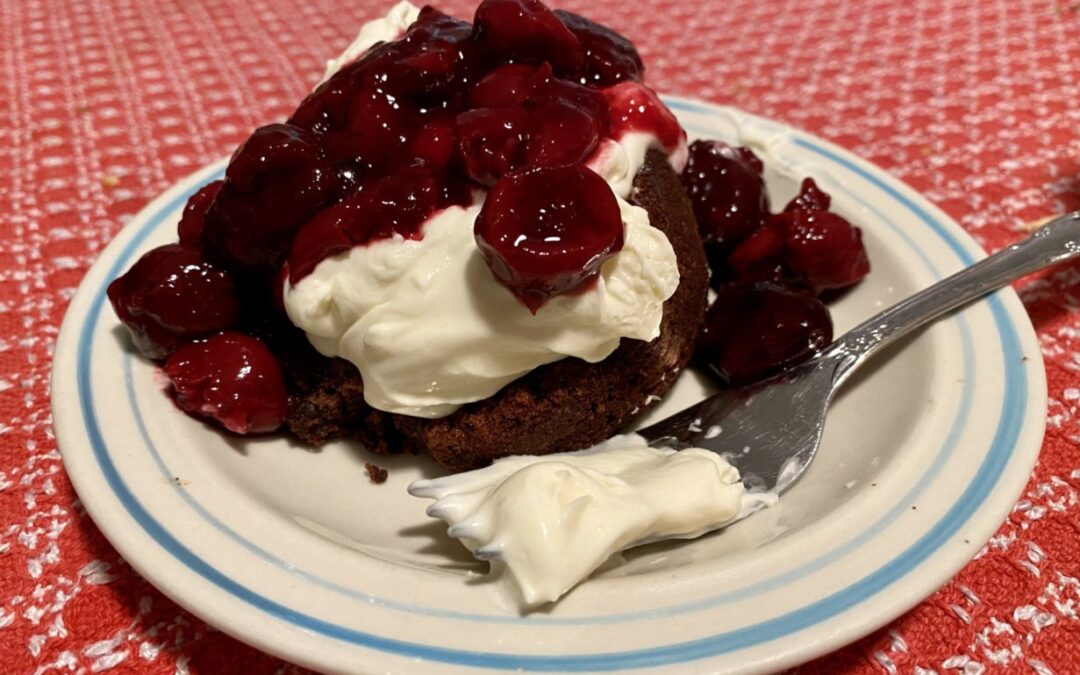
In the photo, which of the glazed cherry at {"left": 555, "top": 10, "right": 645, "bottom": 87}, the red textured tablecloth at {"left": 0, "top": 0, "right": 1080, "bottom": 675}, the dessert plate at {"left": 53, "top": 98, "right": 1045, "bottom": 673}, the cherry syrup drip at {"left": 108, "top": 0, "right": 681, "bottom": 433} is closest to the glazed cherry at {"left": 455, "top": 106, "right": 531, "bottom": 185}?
the cherry syrup drip at {"left": 108, "top": 0, "right": 681, "bottom": 433}

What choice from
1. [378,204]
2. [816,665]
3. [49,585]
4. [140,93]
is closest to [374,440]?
[378,204]

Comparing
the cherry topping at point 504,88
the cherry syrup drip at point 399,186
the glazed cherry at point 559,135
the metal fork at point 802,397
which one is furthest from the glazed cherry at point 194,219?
the metal fork at point 802,397

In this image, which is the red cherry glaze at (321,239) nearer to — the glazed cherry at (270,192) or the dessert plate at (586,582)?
the glazed cherry at (270,192)

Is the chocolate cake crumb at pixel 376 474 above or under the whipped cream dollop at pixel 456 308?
under

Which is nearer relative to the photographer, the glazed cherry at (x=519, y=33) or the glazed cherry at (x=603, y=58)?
the glazed cherry at (x=519, y=33)

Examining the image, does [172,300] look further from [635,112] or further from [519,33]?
[635,112]

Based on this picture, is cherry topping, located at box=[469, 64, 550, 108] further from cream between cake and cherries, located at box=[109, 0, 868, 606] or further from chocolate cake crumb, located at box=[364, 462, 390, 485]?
chocolate cake crumb, located at box=[364, 462, 390, 485]

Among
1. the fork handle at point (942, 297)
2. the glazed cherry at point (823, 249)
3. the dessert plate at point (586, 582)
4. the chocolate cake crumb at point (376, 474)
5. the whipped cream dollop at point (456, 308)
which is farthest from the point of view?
the glazed cherry at point (823, 249)

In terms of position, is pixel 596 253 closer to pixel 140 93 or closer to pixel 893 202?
pixel 893 202
